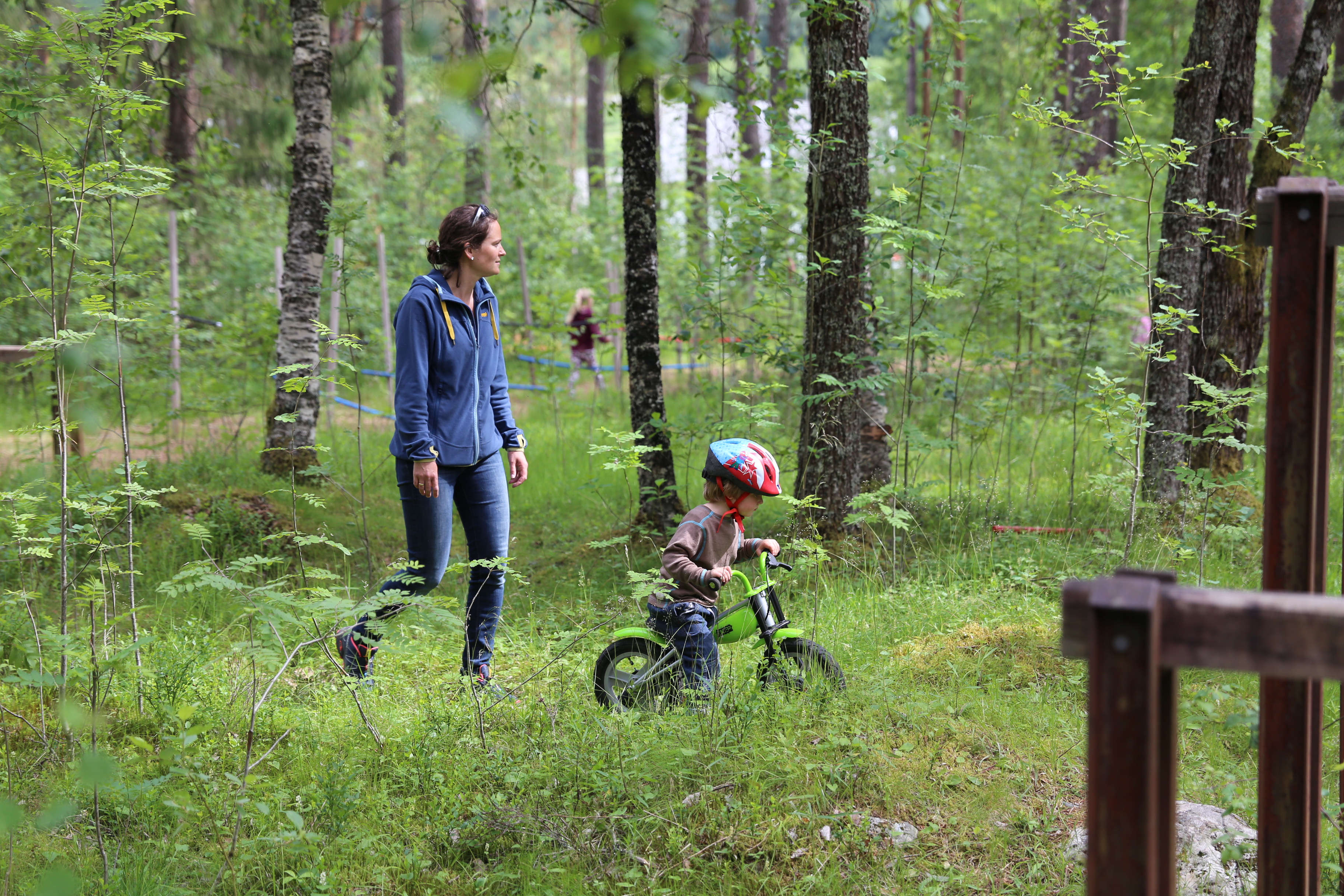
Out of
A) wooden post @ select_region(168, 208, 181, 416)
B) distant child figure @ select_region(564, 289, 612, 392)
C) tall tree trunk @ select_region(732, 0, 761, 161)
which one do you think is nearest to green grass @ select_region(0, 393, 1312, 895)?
tall tree trunk @ select_region(732, 0, 761, 161)

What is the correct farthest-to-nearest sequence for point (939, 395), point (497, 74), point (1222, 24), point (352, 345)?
point (939, 395), point (1222, 24), point (497, 74), point (352, 345)

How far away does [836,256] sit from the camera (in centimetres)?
561

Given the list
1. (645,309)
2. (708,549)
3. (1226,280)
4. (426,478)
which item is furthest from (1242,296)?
(426,478)

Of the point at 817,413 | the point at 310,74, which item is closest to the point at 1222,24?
the point at 817,413

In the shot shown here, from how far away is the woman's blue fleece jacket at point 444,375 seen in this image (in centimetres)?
388

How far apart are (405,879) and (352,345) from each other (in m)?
2.08

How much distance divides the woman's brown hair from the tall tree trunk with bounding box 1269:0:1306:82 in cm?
988

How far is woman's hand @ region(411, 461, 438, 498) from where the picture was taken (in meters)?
3.86

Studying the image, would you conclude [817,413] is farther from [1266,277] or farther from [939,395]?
[1266,277]

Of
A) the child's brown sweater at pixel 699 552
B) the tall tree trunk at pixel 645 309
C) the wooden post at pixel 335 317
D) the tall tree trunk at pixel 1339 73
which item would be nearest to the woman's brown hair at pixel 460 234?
the wooden post at pixel 335 317

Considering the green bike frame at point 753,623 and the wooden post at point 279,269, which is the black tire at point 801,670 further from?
the wooden post at point 279,269

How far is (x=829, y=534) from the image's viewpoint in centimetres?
573

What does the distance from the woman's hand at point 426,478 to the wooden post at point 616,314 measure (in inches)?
119

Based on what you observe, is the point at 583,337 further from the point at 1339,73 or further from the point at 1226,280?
the point at 1339,73
